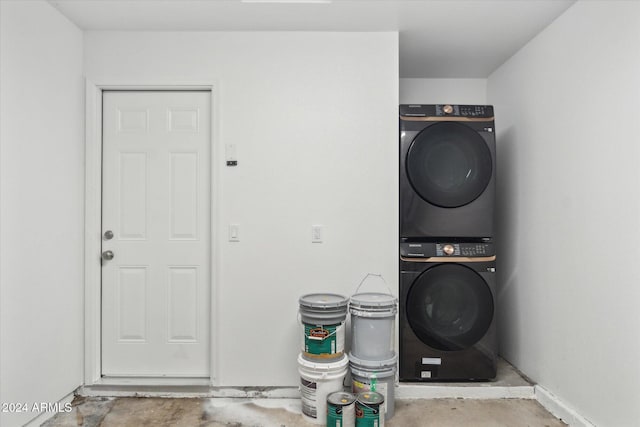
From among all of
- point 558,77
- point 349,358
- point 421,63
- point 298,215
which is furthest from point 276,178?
point 558,77

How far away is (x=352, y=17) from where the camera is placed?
255 centimetres

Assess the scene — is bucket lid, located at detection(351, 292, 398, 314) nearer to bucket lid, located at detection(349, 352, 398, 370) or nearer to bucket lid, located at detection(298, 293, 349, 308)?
bucket lid, located at detection(298, 293, 349, 308)

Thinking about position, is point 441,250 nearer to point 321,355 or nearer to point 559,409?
point 321,355

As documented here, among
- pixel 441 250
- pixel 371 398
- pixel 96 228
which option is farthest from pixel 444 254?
pixel 96 228

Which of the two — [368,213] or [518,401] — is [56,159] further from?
[518,401]

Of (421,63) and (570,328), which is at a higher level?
(421,63)

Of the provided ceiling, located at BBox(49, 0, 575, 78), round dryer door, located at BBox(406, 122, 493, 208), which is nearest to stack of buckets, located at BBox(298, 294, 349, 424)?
round dryer door, located at BBox(406, 122, 493, 208)

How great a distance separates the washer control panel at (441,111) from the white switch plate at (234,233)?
53.3 inches

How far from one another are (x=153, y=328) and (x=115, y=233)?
71cm

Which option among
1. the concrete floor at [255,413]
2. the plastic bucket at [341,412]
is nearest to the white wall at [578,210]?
the concrete floor at [255,413]

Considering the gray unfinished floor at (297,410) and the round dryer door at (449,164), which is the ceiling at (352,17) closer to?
the round dryer door at (449,164)

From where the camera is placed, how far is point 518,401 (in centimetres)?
265

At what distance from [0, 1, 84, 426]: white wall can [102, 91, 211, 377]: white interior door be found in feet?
0.69

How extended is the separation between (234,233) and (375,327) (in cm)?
111
